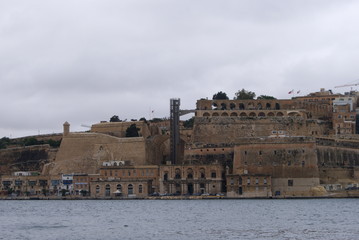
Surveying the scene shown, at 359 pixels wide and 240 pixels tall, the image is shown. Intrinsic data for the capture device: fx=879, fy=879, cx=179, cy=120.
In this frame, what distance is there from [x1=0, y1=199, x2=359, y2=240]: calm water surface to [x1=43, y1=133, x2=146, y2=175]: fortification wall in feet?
45.4

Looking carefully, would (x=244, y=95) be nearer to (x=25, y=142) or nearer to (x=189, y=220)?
(x=25, y=142)

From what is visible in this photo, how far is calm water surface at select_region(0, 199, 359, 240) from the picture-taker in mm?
46188

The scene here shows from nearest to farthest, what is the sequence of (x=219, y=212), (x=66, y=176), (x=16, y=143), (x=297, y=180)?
(x=219, y=212)
(x=297, y=180)
(x=66, y=176)
(x=16, y=143)

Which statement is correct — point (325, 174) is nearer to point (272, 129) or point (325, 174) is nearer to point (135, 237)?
point (272, 129)

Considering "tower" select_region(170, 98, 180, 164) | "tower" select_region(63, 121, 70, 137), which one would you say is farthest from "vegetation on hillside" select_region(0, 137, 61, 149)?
"tower" select_region(170, 98, 180, 164)

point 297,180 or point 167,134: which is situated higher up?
point 167,134

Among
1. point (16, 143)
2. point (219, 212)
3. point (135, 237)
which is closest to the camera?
point (135, 237)

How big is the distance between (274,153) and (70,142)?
24.1 metres

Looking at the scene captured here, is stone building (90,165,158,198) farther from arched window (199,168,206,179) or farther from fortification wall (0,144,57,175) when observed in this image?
fortification wall (0,144,57,175)

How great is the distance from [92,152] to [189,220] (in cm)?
3759

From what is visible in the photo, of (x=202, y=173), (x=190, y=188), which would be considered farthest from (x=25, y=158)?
(x=202, y=173)

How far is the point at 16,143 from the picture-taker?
110438mm

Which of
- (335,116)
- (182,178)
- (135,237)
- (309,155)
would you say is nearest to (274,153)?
(309,155)

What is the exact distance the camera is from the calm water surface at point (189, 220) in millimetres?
46188
